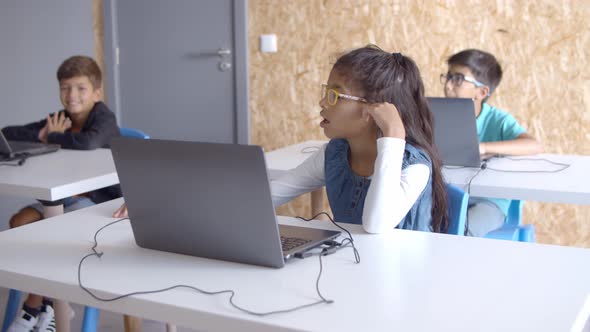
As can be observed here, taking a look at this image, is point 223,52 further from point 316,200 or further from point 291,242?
point 291,242

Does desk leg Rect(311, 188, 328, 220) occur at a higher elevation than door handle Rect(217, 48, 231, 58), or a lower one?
lower

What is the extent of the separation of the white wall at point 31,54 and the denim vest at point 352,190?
8.98 feet

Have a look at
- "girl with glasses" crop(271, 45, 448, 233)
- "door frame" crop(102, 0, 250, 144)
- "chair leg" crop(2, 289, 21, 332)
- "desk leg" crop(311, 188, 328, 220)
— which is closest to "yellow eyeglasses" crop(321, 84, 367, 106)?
"girl with glasses" crop(271, 45, 448, 233)

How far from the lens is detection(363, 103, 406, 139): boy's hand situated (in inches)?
71.3

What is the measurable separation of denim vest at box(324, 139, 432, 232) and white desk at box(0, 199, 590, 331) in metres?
0.20

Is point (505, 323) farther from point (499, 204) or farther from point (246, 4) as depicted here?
point (246, 4)

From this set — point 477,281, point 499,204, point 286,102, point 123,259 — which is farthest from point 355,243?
point 286,102

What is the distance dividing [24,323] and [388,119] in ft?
5.27

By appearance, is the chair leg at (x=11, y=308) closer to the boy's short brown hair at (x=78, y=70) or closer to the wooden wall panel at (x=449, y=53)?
the boy's short brown hair at (x=78, y=70)

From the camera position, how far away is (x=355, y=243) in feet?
5.35

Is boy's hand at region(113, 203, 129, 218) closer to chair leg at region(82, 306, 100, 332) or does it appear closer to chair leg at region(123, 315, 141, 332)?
chair leg at region(82, 306, 100, 332)

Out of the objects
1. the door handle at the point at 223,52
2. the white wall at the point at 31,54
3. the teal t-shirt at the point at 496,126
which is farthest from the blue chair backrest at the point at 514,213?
the white wall at the point at 31,54

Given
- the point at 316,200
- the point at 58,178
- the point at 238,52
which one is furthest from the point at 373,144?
the point at 238,52

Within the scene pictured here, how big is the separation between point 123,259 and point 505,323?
0.77m
